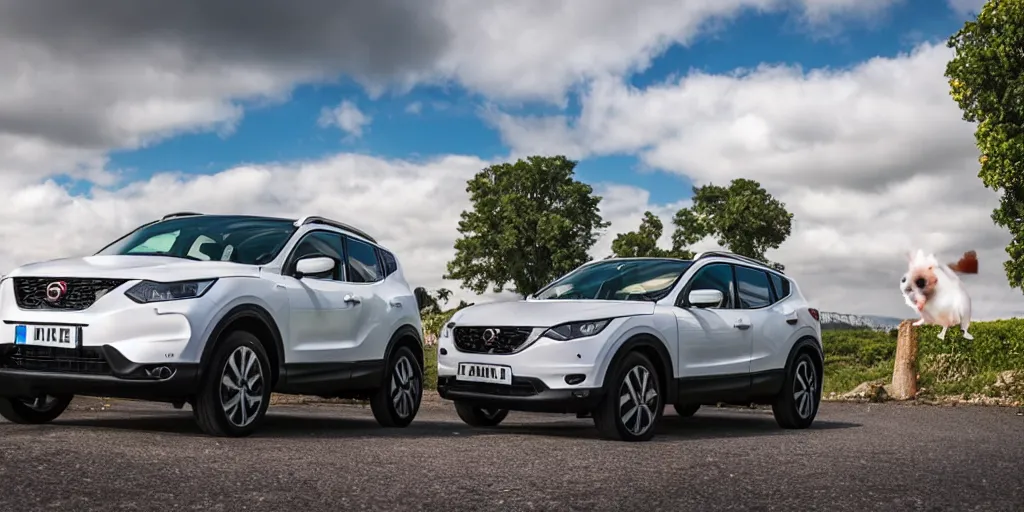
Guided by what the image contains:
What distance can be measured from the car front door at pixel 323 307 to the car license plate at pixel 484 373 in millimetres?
1028

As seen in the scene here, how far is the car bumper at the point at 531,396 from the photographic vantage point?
28.6 feet

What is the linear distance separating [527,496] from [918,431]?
282 inches

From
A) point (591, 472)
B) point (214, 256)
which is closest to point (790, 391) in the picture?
point (591, 472)

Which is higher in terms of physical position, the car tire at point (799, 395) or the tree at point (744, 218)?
the tree at point (744, 218)

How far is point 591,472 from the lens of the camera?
265 inches

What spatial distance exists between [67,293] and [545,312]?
384cm

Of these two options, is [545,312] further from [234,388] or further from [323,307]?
[234,388]

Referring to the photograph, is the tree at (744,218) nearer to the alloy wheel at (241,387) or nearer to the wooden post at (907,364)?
the wooden post at (907,364)

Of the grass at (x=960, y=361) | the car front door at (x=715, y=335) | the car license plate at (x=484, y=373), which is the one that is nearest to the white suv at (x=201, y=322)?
the car license plate at (x=484, y=373)

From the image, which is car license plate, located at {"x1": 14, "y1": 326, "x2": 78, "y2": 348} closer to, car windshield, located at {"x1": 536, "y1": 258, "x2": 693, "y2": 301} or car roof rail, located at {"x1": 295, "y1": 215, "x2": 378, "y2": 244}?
car roof rail, located at {"x1": 295, "y1": 215, "x2": 378, "y2": 244}

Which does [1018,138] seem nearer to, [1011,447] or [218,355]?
[1011,447]

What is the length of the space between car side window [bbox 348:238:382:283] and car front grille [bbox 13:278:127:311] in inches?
105

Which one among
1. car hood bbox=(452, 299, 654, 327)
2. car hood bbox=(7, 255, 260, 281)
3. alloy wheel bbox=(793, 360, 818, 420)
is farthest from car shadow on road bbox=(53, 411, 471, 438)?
alloy wheel bbox=(793, 360, 818, 420)

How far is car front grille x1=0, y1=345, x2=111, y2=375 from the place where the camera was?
7465 mm
